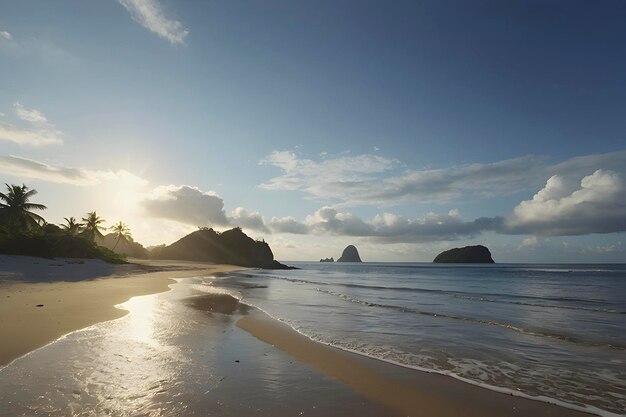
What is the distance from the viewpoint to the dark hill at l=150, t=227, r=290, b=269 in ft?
465

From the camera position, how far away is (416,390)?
680 cm

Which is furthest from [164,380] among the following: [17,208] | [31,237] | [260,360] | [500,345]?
[17,208]

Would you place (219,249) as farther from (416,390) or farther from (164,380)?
(416,390)

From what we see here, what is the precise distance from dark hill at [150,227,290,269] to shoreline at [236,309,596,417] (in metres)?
133

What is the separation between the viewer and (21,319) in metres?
11.3

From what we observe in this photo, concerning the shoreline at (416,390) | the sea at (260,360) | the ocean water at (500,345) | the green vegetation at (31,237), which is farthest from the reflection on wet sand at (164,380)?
the green vegetation at (31,237)

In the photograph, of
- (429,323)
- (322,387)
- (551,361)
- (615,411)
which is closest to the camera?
(615,411)

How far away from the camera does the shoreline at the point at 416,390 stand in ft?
19.4

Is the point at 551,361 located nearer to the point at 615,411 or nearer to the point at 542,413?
the point at 615,411

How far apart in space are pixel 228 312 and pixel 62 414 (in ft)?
39.2

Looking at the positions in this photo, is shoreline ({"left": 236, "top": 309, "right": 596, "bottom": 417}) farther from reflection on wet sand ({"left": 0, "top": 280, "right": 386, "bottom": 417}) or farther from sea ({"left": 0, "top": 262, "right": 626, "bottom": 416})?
reflection on wet sand ({"left": 0, "top": 280, "right": 386, "bottom": 417})

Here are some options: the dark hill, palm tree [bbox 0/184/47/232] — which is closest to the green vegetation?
palm tree [bbox 0/184/47/232]

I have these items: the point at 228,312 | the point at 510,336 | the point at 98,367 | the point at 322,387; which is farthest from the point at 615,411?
the point at 228,312

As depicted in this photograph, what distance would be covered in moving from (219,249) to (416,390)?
143 meters
